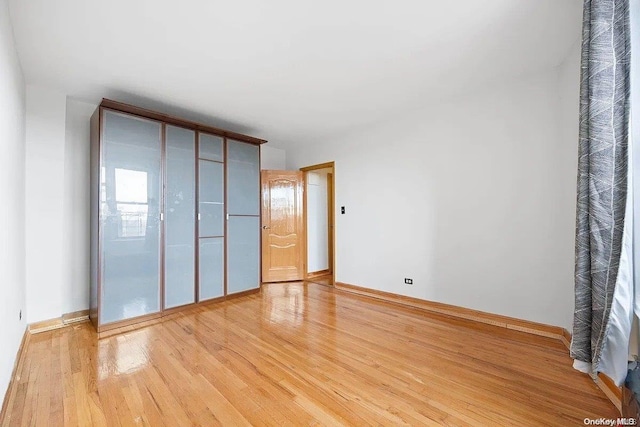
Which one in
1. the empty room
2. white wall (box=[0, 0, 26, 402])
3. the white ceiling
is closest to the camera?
the empty room

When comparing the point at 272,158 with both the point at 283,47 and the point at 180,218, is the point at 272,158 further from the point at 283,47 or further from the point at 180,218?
the point at 283,47

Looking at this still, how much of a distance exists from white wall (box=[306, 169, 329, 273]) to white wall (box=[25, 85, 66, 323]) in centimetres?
345

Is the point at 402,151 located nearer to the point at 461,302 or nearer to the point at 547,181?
the point at 547,181

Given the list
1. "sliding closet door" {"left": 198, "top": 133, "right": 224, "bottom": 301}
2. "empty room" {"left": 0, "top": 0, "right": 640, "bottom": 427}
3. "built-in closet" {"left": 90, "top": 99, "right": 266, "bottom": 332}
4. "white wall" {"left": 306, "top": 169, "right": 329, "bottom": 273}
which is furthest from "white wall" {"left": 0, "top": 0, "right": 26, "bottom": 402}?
"white wall" {"left": 306, "top": 169, "right": 329, "bottom": 273}

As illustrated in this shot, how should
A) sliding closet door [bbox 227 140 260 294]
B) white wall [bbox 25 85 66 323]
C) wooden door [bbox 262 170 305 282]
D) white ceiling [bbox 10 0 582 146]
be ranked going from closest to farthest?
white ceiling [bbox 10 0 582 146], white wall [bbox 25 85 66 323], sliding closet door [bbox 227 140 260 294], wooden door [bbox 262 170 305 282]

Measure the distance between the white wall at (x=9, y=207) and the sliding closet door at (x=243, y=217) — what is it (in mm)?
2049

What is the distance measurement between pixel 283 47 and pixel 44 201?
2941 millimetres

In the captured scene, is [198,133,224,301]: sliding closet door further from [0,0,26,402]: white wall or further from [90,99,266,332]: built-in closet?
[0,0,26,402]: white wall

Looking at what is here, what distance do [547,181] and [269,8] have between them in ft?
9.37

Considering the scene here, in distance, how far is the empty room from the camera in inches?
60.2

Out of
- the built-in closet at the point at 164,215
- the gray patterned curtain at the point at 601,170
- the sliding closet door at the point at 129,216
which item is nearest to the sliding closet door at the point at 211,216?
the built-in closet at the point at 164,215

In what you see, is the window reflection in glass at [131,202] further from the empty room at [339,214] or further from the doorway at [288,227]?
the doorway at [288,227]

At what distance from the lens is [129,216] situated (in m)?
3.02

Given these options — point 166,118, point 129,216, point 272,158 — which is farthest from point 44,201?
point 272,158
